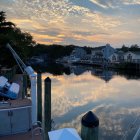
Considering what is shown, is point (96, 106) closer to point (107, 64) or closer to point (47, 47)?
point (107, 64)

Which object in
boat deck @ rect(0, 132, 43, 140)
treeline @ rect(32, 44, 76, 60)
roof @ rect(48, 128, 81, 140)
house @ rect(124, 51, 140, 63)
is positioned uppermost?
treeline @ rect(32, 44, 76, 60)

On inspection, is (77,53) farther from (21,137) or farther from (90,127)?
(90,127)

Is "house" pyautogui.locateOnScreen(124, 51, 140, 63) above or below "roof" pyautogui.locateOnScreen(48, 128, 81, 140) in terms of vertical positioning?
below

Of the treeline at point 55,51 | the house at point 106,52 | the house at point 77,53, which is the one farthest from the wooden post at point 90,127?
the treeline at point 55,51

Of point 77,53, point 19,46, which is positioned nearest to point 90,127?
point 19,46

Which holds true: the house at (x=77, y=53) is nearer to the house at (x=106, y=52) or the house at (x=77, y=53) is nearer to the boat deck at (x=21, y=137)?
the house at (x=106, y=52)

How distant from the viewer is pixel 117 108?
22609mm

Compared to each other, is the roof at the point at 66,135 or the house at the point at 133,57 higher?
the roof at the point at 66,135

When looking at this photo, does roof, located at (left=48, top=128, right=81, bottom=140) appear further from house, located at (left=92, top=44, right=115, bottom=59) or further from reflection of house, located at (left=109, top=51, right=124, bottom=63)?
house, located at (left=92, top=44, right=115, bottom=59)

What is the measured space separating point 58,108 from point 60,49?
121597 millimetres

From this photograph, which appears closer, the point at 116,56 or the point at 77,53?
the point at 116,56

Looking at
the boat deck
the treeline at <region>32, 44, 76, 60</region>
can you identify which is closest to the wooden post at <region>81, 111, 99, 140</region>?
the boat deck

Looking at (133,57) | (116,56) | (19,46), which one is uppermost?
(19,46)

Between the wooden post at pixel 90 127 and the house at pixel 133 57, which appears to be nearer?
the wooden post at pixel 90 127
